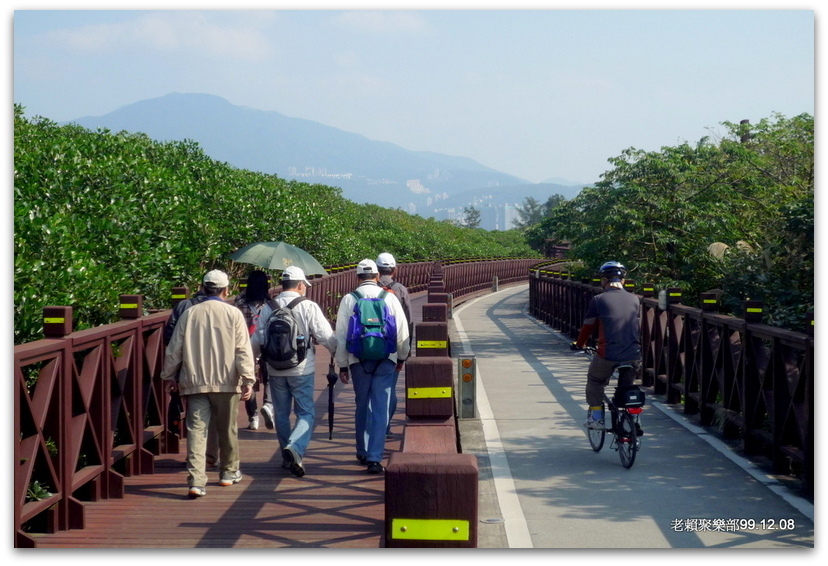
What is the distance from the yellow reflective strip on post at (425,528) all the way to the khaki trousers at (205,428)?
3694mm

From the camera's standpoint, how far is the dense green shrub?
27.5 ft

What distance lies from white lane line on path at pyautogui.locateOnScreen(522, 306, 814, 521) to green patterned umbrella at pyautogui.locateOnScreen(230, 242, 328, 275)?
450 centimetres

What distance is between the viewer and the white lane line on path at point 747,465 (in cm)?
734

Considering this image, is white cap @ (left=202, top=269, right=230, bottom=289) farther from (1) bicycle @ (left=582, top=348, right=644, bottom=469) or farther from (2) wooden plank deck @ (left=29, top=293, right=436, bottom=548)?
(1) bicycle @ (left=582, top=348, right=644, bottom=469)


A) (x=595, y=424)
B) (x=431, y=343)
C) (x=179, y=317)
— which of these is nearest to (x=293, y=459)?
(x=179, y=317)

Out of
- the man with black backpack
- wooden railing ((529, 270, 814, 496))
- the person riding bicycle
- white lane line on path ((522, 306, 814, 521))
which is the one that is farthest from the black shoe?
wooden railing ((529, 270, 814, 496))

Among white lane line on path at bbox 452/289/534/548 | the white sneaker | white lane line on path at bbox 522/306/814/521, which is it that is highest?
the white sneaker

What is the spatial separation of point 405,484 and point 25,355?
9.42 ft

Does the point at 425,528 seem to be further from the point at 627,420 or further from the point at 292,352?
the point at 627,420

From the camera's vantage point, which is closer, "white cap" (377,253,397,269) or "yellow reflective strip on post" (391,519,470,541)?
"yellow reflective strip on post" (391,519,470,541)

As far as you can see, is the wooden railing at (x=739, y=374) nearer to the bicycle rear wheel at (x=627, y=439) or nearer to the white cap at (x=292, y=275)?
the bicycle rear wheel at (x=627, y=439)

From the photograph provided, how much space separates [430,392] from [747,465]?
3551 millimetres

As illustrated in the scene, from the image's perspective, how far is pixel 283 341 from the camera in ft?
24.9

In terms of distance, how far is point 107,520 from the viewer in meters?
6.47
